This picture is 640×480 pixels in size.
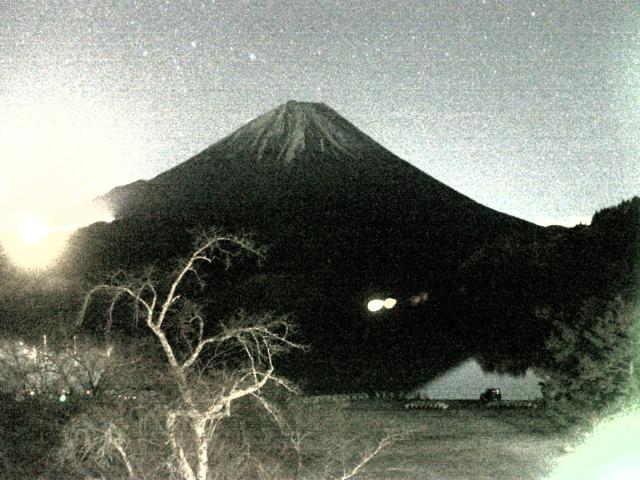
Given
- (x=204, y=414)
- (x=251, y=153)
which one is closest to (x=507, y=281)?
(x=204, y=414)

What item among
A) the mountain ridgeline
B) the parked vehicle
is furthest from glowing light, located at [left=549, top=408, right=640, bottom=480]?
the parked vehicle

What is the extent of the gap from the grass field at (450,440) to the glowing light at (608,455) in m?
0.39

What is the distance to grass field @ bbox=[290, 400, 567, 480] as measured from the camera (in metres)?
12.3

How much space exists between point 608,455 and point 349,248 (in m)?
66.5

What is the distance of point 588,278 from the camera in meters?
30.9

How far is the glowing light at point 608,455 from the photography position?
39.4 feet

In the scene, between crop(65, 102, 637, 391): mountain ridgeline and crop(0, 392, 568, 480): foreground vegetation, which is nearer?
crop(0, 392, 568, 480): foreground vegetation

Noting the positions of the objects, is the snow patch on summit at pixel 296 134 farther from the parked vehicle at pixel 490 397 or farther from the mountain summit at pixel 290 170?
the parked vehicle at pixel 490 397

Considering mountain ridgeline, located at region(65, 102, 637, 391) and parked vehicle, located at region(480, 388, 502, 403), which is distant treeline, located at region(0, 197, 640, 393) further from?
parked vehicle, located at region(480, 388, 502, 403)

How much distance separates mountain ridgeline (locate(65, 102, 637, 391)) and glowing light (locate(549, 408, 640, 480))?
15.7 ft

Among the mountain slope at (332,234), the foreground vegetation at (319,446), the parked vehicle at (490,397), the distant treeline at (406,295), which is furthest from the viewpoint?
the mountain slope at (332,234)

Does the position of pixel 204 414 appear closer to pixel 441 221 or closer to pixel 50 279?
pixel 50 279

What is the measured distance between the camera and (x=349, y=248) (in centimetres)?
7925

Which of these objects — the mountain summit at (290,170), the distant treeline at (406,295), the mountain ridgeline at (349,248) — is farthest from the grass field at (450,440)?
the mountain summit at (290,170)
